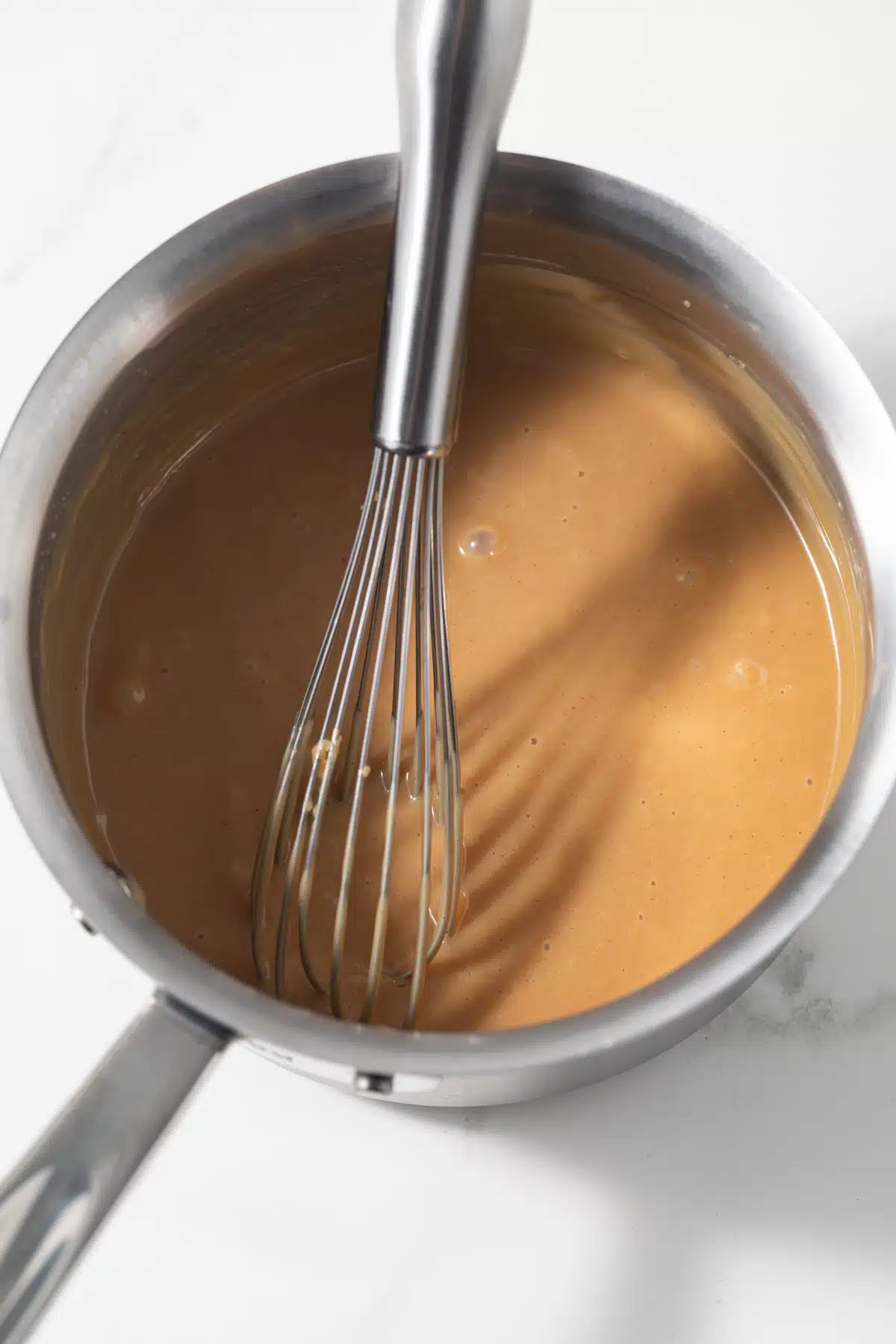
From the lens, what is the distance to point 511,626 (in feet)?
2.50

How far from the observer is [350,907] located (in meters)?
0.72

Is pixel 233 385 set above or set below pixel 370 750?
above

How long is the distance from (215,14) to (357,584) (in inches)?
14.7

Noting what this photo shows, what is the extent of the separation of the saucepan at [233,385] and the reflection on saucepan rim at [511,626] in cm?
1

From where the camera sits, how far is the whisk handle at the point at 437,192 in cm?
62

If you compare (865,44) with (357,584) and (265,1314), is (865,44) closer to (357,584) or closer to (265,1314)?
(357,584)

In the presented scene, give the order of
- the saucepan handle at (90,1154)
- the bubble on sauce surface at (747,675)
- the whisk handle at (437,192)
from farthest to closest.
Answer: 1. the bubble on sauce surface at (747,675)
2. the whisk handle at (437,192)
3. the saucepan handle at (90,1154)

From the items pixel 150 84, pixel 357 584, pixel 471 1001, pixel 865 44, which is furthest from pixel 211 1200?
pixel 865 44

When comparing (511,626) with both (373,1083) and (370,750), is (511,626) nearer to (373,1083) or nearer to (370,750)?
(370,750)

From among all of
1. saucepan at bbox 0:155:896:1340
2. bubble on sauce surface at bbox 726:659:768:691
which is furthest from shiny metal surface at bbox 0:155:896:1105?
bubble on sauce surface at bbox 726:659:768:691

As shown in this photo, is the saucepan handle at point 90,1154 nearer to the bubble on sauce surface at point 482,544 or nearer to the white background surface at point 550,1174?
the white background surface at point 550,1174

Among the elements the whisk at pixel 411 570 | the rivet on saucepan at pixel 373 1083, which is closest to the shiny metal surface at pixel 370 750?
the whisk at pixel 411 570

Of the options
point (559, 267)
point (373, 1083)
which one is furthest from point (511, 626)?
point (373, 1083)

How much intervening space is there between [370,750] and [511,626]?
95 mm
